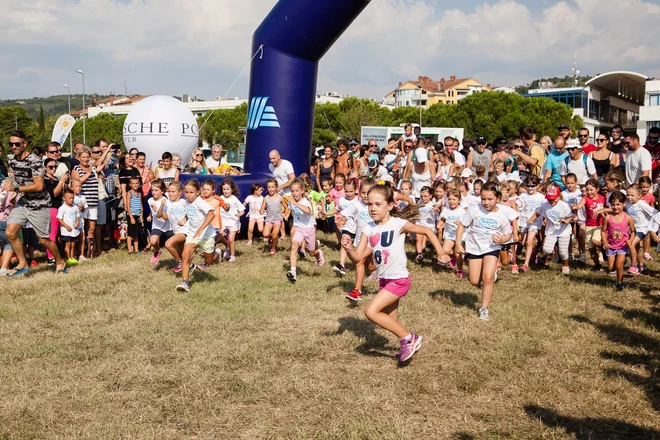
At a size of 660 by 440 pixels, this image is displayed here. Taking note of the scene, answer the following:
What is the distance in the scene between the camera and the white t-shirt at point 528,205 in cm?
1016

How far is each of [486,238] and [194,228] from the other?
4.06 meters

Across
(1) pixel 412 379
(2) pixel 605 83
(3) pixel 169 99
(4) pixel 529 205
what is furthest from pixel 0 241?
(2) pixel 605 83

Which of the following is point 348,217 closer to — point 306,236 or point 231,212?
point 306,236

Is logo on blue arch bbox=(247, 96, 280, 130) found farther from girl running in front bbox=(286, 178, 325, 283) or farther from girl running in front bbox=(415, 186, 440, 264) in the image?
girl running in front bbox=(415, 186, 440, 264)

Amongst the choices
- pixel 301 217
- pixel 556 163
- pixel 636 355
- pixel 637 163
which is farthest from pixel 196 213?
pixel 637 163

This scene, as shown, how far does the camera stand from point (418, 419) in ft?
14.9

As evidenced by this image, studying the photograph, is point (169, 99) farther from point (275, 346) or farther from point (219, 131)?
point (219, 131)

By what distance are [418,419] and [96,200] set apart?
7937 mm

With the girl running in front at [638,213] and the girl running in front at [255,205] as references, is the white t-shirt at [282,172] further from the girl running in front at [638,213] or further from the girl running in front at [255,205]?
the girl running in front at [638,213]

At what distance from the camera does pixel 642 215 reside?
9.07 m

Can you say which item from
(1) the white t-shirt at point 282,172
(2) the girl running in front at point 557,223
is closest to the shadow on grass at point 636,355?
(2) the girl running in front at point 557,223

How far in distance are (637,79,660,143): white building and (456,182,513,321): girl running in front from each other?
48450mm

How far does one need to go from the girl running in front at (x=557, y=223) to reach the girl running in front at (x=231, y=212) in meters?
5.19

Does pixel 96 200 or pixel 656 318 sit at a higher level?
pixel 96 200
